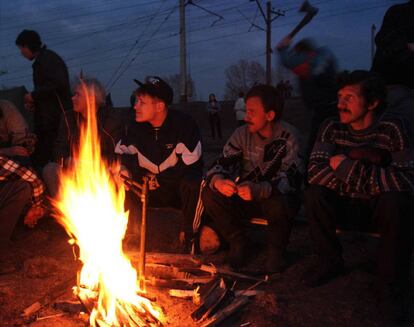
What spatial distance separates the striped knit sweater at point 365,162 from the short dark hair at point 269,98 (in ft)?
1.70

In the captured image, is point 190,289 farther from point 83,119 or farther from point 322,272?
point 83,119

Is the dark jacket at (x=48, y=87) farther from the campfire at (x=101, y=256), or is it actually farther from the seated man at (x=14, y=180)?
the campfire at (x=101, y=256)

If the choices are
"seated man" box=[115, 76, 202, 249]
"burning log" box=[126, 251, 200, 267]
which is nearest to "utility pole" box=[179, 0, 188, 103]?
"seated man" box=[115, 76, 202, 249]

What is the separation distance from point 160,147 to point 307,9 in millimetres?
2241

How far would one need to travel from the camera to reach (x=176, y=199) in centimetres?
475

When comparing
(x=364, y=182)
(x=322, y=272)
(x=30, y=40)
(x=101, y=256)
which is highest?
(x=30, y=40)

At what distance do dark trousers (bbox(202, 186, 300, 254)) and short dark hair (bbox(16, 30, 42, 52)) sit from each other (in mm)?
3441

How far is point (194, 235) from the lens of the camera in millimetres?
4496

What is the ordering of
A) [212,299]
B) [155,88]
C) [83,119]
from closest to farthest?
[212,299] → [155,88] → [83,119]

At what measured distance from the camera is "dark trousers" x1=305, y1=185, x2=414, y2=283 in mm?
3180

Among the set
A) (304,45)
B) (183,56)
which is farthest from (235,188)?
(183,56)

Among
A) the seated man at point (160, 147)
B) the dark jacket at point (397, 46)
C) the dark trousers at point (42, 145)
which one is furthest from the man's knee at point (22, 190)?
the dark jacket at point (397, 46)

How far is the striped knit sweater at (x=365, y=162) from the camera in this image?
3309 millimetres

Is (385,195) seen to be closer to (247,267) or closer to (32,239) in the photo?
(247,267)
